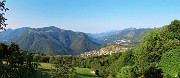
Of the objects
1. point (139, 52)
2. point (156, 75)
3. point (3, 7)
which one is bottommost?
point (156, 75)

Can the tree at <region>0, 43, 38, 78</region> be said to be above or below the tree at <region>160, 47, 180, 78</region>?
above

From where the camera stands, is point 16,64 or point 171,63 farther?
point 171,63

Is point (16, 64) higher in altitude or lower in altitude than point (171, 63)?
higher

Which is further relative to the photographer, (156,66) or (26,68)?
(156,66)

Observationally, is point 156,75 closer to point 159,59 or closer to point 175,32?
point 159,59

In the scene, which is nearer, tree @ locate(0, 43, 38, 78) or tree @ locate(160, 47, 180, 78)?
tree @ locate(0, 43, 38, 78)

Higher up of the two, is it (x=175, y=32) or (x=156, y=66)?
(x=175, y=32)

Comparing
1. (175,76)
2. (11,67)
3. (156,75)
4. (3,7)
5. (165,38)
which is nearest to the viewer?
(11,67)

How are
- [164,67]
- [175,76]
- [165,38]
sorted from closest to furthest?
1. [175,76]
2. [164,67]
3. [165,38]

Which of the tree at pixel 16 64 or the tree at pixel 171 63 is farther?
the tree at pixel 171 63

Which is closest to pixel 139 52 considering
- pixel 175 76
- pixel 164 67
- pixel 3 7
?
pixel 164 67

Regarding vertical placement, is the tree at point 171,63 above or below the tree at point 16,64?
below
